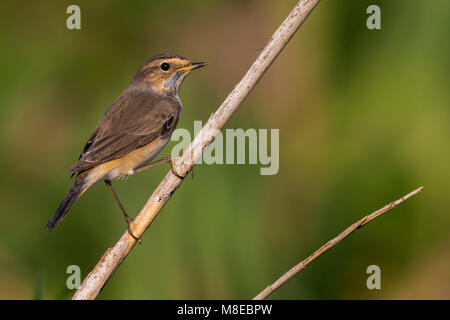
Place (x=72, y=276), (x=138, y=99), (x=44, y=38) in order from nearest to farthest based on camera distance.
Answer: (x=72, y=276)
(x=138, y=99)
(x=44, y=38)

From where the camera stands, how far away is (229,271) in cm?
455

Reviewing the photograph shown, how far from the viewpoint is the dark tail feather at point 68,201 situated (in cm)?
399

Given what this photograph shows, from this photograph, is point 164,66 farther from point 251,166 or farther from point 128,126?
point 251,166

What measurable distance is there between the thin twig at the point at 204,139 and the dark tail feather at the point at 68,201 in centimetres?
76

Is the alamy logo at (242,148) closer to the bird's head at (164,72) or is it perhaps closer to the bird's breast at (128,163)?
the bird's breast at (128,163)

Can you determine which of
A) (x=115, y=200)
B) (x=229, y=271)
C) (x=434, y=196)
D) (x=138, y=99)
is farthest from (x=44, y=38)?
(x=434, y=196)

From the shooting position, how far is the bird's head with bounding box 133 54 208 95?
500 cm

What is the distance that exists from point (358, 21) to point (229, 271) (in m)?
2.07

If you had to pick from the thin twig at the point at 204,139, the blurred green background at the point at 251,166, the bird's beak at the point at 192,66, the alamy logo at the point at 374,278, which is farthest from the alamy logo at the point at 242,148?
the thin twig at the point at 204,139

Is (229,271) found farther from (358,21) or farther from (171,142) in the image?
(358,21)

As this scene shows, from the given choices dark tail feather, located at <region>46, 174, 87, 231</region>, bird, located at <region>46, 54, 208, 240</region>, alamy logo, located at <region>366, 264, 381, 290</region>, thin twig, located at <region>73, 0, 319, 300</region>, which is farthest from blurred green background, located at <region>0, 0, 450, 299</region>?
thin twig, located at <region>73, 0, 319, 300</region>

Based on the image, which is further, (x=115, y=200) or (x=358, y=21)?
(x=358, y=21)

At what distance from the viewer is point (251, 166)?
188 inches

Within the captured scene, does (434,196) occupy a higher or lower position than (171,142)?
lower
